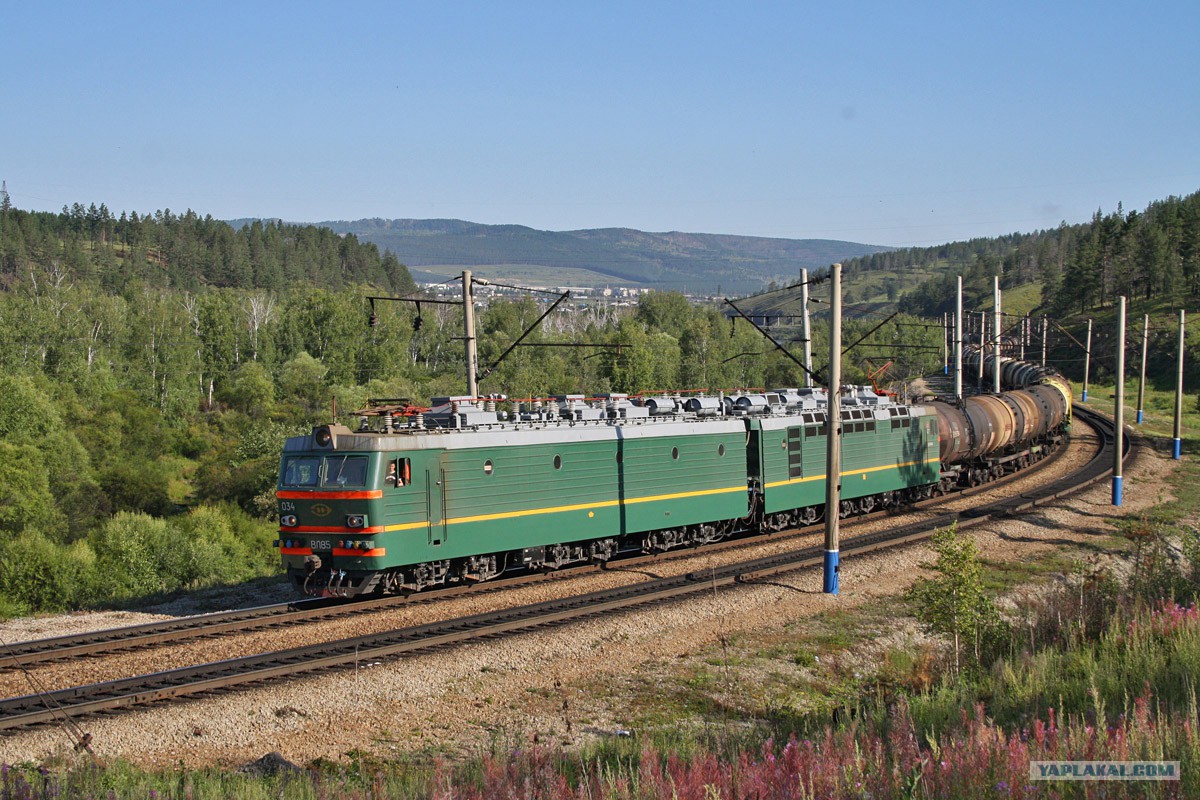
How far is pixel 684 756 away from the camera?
33.0 feet

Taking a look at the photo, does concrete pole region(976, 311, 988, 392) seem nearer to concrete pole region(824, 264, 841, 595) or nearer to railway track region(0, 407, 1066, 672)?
concrete pole region(824, 264, 841, 595)

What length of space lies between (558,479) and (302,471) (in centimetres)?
547

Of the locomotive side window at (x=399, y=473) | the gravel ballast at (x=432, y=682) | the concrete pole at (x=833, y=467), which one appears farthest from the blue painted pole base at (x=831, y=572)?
the locomotive side window at (x=399, y=473)

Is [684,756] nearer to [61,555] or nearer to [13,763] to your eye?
[13,763]

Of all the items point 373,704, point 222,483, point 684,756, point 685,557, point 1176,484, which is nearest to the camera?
point 684,756

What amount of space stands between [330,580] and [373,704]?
5479 millimetres

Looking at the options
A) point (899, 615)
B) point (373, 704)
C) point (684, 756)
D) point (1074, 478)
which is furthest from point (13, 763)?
point (1074, 478)

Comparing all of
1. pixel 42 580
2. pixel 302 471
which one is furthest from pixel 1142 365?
pixel 42 580

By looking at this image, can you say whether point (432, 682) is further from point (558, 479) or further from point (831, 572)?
point (831, 572)

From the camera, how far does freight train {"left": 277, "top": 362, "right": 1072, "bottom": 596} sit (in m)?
19.2

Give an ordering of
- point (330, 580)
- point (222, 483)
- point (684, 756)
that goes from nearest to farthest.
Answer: point (684, 756) < point (330, 580) < point (222, 483)
